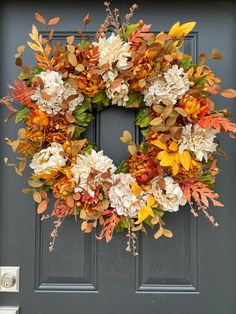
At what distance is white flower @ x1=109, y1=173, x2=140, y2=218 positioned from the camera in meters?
1.24

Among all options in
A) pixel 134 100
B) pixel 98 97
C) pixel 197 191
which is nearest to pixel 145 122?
pixel 134 100

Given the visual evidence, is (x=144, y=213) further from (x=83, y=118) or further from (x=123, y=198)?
(x=83, y=118)

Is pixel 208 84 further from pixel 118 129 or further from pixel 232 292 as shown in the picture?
pixel 232 292

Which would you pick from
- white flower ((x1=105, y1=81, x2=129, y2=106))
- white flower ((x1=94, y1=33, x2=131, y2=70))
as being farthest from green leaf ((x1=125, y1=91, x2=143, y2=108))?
white flower ((x1=94, y1=33, x2=131, y2=70))

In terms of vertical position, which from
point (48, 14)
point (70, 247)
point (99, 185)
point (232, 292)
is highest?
point (48, 14)

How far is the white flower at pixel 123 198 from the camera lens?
124cm

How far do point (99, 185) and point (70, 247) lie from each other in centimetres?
33

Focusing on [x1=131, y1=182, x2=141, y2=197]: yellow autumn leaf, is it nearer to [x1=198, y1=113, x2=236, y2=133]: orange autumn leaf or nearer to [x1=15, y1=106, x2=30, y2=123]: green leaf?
[x1=198, y1=113, x2=236, y2=133]: orange autumn leaf

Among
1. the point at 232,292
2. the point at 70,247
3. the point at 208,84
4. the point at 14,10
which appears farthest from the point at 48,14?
the point at 232,292

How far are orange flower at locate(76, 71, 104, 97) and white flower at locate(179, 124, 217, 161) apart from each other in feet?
1.10

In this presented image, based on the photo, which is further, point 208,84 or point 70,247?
point 70,247

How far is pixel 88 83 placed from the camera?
1270 millimetres

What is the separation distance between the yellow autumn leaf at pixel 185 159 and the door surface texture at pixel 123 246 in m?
0.26

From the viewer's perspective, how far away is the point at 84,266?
1.43 metres
